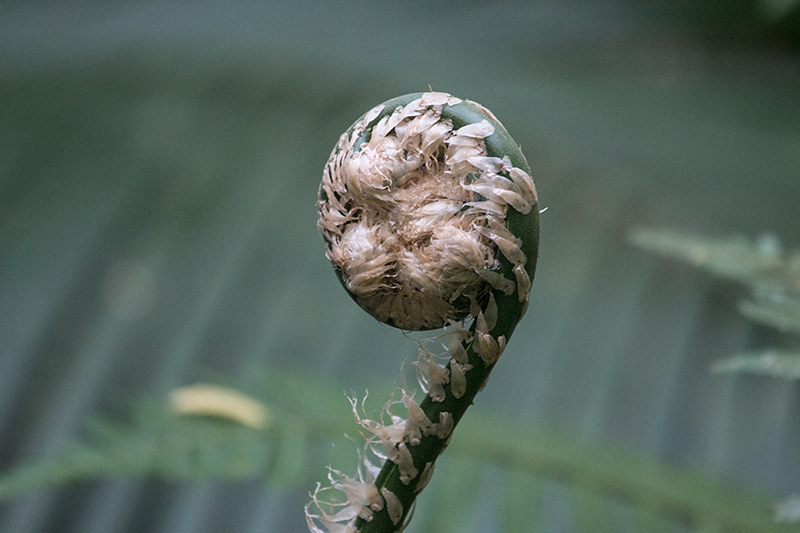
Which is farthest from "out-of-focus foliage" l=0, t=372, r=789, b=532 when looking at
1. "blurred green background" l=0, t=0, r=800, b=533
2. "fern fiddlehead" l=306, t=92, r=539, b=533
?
"fern fiddlehead" l=306, t=92, r=539, b=533

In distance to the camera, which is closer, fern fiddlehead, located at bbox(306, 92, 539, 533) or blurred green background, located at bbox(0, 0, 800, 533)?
fern fiddlehead, located at bbox(306, 92, 539, 533)

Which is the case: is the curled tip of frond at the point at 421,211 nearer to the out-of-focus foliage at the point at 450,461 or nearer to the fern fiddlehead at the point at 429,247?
the fern fiddlehead at the point at 429,247

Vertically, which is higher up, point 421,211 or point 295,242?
point 421,211

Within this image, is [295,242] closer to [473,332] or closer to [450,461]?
[450,461]

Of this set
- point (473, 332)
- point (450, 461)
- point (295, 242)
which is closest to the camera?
point (473, 332)

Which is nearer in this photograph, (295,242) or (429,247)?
(429,247)

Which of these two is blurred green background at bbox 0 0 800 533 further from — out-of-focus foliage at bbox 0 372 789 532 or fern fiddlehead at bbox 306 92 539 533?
fern fiddlehead at bbox 306 92 539 533

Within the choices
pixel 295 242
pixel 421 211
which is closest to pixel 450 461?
pixel 295 242
